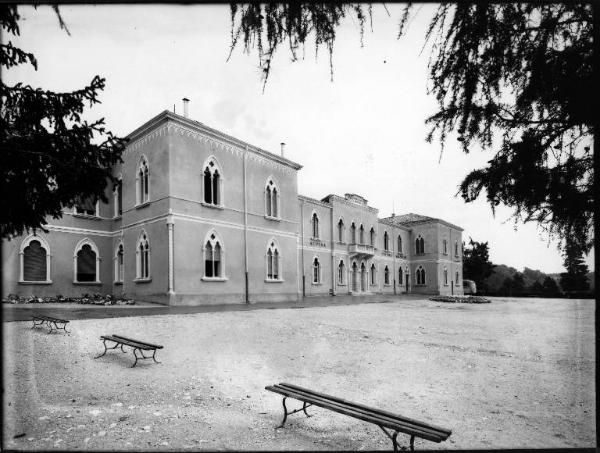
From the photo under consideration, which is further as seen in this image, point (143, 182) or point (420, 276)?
point (420, 276)

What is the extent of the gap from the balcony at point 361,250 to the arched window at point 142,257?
18.9 m

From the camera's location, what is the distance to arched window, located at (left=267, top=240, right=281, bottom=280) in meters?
22.9

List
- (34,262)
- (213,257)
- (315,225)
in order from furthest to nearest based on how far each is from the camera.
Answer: (315,225) < (213,257) < (34,262)

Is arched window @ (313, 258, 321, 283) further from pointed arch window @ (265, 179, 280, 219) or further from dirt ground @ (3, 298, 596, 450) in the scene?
dirt ground @ (3, 298, 596, 450)

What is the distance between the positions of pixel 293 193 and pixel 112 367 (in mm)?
18625

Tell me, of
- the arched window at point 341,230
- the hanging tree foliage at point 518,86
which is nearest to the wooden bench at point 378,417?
the hanging tree foliage at point 518,86

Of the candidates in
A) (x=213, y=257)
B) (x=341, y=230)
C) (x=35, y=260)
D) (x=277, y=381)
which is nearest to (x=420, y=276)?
(x=341, y=230)

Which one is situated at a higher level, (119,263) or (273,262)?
(119,263)

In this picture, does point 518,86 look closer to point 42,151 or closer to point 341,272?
point 42,151

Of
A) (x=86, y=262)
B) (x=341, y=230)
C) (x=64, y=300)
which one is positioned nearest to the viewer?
(x=64, y=300)

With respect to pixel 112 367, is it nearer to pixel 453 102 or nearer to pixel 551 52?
pixel 453 102

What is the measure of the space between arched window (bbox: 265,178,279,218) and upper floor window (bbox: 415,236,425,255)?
24.7 m

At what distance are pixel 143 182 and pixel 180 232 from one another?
3447 millimetres

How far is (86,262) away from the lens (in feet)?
65.6
